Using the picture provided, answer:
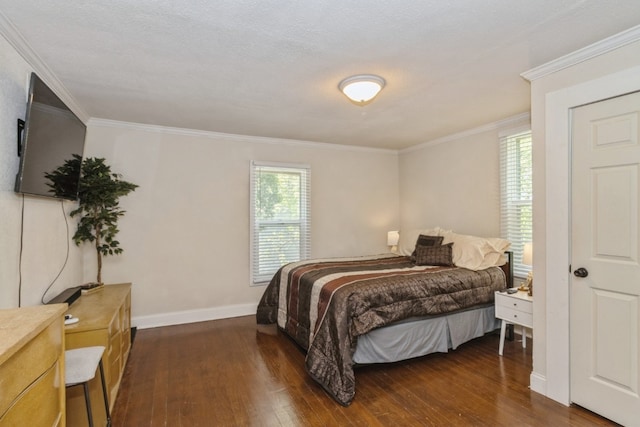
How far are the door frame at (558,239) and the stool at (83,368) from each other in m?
2.93

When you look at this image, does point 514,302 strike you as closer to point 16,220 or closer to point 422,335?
point 422,335

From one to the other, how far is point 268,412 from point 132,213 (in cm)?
287

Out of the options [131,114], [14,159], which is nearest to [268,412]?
[14,159]

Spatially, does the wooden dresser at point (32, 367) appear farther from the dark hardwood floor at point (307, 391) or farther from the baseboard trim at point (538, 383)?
the baseboard trim at point (538, 383)

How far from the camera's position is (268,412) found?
7.44 ft

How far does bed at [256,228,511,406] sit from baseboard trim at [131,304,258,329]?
566 millimetres

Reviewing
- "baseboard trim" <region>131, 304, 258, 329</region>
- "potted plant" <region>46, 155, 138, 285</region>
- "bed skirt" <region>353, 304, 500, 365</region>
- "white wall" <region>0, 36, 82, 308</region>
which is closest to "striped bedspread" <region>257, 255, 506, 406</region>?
"bed skirt" <region>353, 304, 500, 365</region>

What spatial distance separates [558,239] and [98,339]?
10.5 feet

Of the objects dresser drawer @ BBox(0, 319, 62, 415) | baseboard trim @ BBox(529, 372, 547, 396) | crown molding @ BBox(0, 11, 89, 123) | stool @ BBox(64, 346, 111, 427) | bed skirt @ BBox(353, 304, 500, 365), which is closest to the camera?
dresser drawer @ BBox(0, 319, 62, 415)

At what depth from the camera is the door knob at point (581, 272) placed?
222 cm

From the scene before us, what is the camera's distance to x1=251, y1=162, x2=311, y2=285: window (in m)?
4.55

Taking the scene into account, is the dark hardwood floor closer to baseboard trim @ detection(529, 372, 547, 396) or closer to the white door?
baseboard trim @ detection(529, 372, 547, 396)

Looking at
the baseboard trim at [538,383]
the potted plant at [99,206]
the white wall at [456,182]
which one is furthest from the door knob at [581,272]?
the potted plant at [99,206]

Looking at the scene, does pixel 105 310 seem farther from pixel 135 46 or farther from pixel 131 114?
pixel 131 114
